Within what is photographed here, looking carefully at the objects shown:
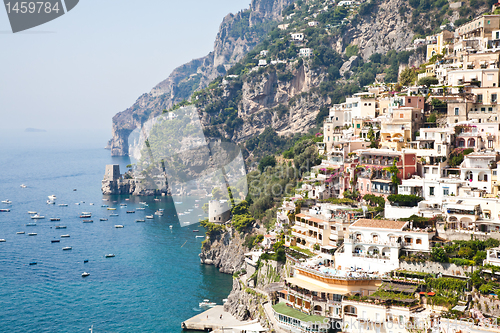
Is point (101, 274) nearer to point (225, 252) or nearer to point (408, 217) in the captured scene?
point (225, 252)

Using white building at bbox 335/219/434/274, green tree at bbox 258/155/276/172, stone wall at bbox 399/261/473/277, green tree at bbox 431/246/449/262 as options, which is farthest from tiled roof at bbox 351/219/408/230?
green tree at bbox 258/155/276/172

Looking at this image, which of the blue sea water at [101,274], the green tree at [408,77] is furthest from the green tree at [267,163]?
the green tree at [408,77]

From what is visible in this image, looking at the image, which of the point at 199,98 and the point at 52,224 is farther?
the point at 199,98

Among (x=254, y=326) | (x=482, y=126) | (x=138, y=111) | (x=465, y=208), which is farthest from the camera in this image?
(x=138, y=111)

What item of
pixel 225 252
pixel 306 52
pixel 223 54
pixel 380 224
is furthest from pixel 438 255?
pixel 223 54

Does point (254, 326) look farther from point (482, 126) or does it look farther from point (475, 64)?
point (475, 64)

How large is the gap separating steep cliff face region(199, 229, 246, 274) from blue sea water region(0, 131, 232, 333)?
3.00 feet

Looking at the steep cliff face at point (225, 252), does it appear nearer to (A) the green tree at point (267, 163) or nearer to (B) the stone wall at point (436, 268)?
(A) the green tree at point (267, 163)

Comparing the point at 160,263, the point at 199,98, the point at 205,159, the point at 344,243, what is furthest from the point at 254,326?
the point at 199,98

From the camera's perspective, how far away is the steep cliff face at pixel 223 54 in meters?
157

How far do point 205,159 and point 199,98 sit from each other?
21.0 m

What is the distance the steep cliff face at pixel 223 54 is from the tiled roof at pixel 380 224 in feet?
427

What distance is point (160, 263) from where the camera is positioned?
48938 millimetres

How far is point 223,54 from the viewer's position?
164 meters
